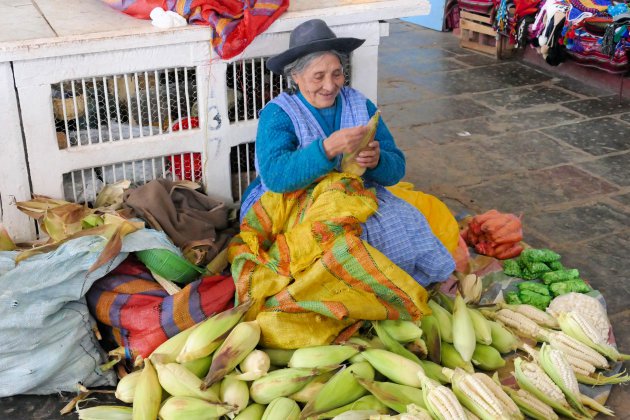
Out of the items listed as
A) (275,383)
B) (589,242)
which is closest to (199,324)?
(275,383)

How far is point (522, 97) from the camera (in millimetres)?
6441

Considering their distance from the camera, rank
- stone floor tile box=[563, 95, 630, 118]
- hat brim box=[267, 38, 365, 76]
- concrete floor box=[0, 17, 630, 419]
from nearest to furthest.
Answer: hat brim box=[267, 38, 365, 76]
concrete floor box=[0, 17, 630, 419]
stone floor tile box=[563, 95, 630, 118]

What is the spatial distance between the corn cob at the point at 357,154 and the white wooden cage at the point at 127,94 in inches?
31.0

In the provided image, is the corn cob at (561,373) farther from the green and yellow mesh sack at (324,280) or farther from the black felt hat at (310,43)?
the black felt hat at (310,43)

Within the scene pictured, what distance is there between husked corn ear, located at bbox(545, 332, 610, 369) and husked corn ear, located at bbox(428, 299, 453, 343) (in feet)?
1.31

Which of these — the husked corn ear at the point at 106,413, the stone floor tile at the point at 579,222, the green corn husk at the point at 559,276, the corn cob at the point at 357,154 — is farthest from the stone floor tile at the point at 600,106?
the husked corn ear at the point at 106,413

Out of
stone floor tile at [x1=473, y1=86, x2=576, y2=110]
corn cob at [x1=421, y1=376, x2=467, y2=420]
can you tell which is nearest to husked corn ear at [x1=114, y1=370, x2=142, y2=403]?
corn cob at [x1=421, y1=376, x2=467, y2=420]

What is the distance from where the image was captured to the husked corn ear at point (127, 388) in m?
2.81

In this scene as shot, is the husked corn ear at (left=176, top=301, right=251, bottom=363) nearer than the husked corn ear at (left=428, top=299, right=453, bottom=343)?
Yes

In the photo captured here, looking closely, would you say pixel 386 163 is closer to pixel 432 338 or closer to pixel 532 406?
pixel 432 338

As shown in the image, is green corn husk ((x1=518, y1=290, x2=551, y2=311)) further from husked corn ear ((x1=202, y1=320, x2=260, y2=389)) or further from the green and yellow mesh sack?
husked corn ear ((x1=202, y1=320, x2=260, y2=389))

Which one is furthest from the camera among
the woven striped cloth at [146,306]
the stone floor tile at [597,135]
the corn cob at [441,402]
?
the stone floor tile at [597,135]

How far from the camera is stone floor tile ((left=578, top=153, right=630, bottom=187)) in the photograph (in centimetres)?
488

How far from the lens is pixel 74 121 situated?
355cm
